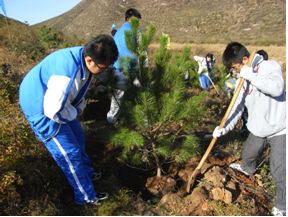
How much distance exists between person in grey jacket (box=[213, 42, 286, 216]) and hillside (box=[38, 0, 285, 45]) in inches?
889

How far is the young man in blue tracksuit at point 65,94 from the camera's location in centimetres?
269

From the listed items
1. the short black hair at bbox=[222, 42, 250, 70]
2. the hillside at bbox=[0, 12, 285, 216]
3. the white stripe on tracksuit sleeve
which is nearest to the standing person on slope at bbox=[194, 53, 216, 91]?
the hillside at bbox=[0, 12, 285, 216]

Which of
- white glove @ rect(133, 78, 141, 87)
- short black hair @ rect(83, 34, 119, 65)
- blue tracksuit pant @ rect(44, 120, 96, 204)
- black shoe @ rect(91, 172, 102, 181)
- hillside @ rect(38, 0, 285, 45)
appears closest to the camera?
short black hair @ rect(83, 34, 119, 65)

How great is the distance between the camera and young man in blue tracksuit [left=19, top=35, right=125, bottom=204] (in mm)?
2686

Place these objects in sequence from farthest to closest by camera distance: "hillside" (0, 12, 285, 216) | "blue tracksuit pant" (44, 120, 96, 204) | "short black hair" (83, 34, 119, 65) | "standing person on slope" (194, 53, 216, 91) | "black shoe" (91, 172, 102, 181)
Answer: "standing person on slope" (194, 53, 216, 91) < "black shoe" (91, 172, 102, 181) < "hillside" (0, 12, 285, 216) < "blue tracksuit pant" (44, 120, 96, 204) < "short black hair" (83, 34, 119, 65)

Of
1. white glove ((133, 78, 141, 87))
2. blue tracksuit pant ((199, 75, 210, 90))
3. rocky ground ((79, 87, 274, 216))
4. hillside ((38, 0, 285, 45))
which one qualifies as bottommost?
rocky ground ((79, 87, 274, 216))

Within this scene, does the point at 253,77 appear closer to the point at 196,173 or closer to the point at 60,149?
the point at 196,173

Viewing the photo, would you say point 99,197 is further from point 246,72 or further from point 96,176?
point 246,72

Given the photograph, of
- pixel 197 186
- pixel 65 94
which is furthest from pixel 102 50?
pixel 197 186

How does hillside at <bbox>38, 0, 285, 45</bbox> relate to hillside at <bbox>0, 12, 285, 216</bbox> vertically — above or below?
above

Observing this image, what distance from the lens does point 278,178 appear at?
11.0ft

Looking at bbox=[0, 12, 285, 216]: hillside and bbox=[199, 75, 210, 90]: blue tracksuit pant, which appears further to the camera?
bbox=[199, 75, 210, 90]: blue tracksuit pant

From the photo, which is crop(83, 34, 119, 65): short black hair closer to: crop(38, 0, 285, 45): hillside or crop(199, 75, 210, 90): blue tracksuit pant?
crop(199, 75, 210, 90): blue tracksuit pant

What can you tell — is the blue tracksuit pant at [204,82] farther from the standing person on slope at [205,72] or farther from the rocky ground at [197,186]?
the rocky ground at [197,186]
